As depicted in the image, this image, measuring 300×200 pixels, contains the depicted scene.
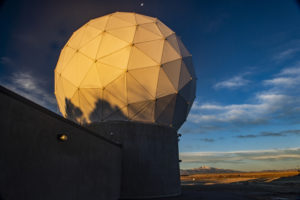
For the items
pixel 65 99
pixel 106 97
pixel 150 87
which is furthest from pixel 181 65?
pixel 65 99

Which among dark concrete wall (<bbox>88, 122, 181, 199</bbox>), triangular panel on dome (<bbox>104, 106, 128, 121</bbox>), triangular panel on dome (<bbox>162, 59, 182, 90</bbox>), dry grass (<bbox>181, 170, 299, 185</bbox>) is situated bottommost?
dry grass (<bbox>181, 170, 299, 185</bbox>)

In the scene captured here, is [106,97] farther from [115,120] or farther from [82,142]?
[82,142]

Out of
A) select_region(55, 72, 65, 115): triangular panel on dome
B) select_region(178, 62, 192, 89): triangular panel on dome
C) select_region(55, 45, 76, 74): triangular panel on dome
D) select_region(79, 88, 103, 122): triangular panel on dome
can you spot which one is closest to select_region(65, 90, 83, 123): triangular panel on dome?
select_region(79, 88, 103, 122): triangular panel on dome

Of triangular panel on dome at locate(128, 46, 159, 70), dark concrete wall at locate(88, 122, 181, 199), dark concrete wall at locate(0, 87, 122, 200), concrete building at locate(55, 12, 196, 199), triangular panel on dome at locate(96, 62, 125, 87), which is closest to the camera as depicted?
dark concrete wall at locate(0, 87, 122, 200)

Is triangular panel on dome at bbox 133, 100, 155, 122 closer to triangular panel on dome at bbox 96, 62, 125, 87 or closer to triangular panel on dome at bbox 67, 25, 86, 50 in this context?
triangular panel on dome at bbox 96, 62, 125, 87

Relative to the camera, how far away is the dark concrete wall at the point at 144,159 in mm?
13844

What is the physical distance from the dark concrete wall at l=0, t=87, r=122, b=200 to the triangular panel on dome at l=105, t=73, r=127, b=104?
199 inches

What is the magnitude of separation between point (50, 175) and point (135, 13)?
50.5ft

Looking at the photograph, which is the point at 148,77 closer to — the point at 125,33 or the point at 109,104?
the point at 109,104

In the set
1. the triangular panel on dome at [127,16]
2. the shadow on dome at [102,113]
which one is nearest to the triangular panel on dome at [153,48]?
the triangular panel on dome at [127,16]

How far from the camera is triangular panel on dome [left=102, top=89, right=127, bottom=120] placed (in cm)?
1504

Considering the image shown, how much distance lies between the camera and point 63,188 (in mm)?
7328

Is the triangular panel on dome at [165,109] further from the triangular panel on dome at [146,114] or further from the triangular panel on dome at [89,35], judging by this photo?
the triangular panel on dome at [89,35]

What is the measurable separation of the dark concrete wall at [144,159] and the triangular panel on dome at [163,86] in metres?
2.32
